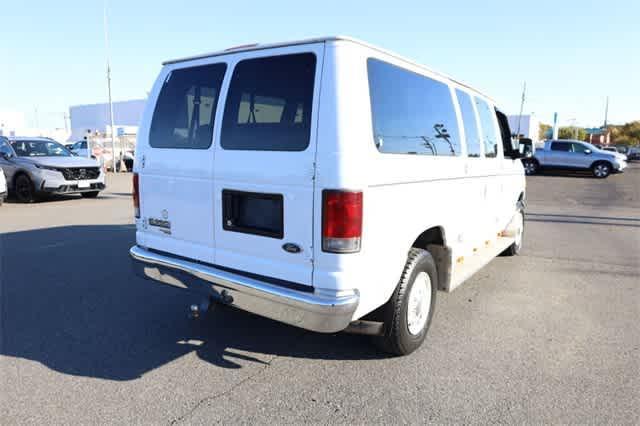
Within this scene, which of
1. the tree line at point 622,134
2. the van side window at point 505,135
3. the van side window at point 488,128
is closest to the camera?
the van side window at point 488,128

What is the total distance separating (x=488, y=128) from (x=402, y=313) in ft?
8.98

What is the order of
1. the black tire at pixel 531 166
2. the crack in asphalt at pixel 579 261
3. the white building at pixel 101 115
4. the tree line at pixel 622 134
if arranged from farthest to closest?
1. the tree line at pixel 622 134
2. the white building at pixel 101 115
3. the black tire at pixel 531 166
4. the crack in asphalt at pixel 579 261

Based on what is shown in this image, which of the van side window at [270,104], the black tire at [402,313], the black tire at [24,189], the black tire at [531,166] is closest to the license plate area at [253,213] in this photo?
the van side window at [270,104]

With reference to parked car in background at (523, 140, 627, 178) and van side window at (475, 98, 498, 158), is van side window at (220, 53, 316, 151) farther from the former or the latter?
parked car in background at (523, 140, 627, 178)

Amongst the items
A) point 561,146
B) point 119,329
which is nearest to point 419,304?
point 119,329

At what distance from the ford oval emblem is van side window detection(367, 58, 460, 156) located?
825mm

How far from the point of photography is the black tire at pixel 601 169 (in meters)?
23.8

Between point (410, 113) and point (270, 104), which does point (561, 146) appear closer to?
point (410, 113)

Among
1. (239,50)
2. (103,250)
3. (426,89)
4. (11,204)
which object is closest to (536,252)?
(426,89)

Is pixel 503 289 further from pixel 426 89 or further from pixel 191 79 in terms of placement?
pixel 191 79

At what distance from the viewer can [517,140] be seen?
6516 millimetres

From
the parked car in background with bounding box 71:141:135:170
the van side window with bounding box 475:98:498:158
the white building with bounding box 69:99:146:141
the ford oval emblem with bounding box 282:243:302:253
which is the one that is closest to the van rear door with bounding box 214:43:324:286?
the ford oval emblem with bounding box 282:243:302:253

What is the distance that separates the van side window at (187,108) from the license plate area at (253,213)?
1.56 feet

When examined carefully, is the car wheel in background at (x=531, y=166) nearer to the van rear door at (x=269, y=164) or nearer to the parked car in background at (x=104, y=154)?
the parked car in background at (x=104, y=154)
